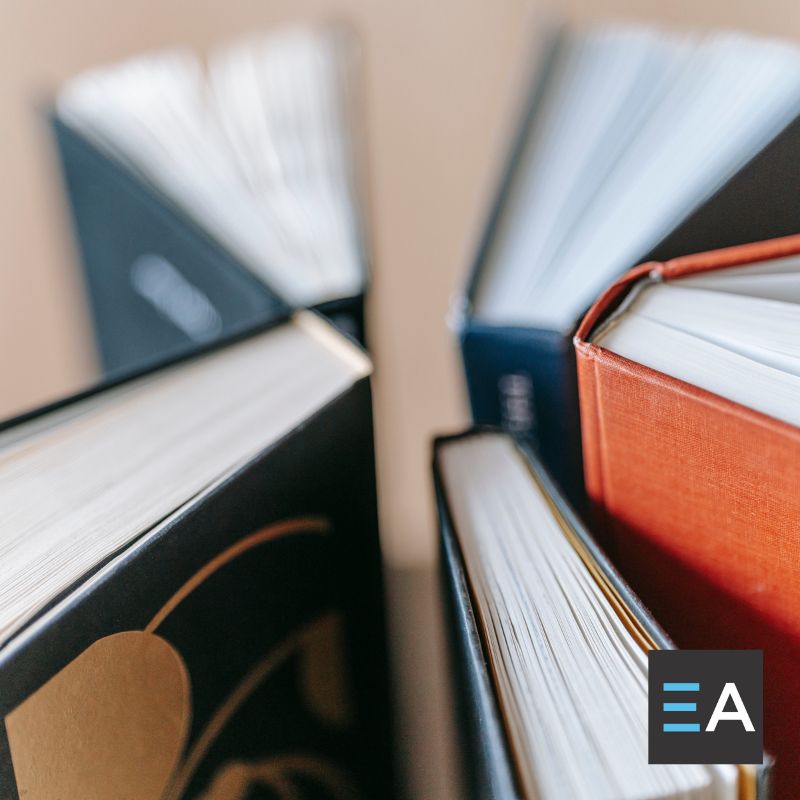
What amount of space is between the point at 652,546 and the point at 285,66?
47cm

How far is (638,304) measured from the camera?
32 cm

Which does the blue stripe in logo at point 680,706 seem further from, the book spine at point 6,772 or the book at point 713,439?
the book spine at point 6,772

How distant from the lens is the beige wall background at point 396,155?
664mm

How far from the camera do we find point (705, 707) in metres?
0.27

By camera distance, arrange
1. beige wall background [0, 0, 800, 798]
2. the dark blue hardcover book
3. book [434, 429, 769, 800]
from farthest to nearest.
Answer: beige wall background [0, 0, 800, 798] → the dark blue hardcover book → book [434, 429, 769, 800]

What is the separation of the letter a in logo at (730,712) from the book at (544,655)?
0.03 metres

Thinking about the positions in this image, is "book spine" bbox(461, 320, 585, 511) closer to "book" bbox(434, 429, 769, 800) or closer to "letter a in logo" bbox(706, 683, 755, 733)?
"book" bbox(434, 429, 769, 800)

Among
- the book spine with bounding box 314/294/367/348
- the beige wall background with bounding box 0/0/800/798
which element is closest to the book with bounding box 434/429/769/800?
the book spine with bounding box 314/294/367/348

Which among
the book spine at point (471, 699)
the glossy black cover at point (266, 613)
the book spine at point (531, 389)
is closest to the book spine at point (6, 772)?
the glossy black cover at point (266, 613)

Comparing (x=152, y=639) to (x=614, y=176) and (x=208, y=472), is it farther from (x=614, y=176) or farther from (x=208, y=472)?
(x=614, y=176)

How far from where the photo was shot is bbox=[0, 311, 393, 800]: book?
0.27 m

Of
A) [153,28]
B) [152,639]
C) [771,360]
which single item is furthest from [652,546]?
[153,28]

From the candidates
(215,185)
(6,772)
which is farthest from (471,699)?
(215,185)

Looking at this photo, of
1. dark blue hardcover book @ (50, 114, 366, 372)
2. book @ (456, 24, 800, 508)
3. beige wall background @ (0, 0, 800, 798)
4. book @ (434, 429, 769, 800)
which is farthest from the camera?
beige wall background @ (0, 0, 800, 798)
